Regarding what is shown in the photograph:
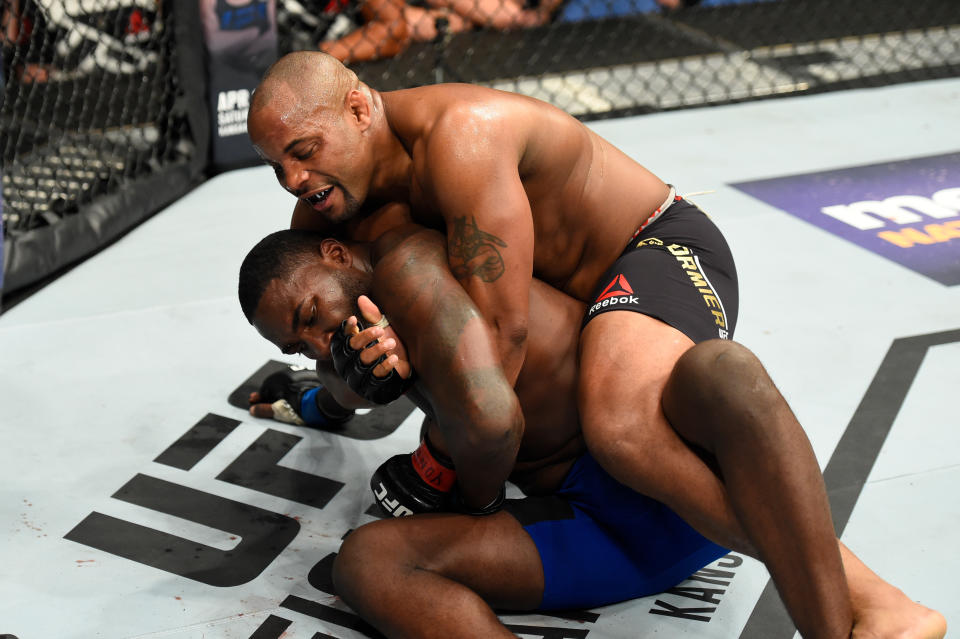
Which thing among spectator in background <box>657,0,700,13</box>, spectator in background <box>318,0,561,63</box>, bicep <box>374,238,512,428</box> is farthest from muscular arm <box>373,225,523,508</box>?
spectator in background <box>657,0,700,13</box>

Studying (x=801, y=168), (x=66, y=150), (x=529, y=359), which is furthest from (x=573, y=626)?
(x=66, y=150)

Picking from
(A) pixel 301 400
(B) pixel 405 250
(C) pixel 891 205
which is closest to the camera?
(B) pixel 405 250

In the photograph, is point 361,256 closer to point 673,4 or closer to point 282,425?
point 282,425

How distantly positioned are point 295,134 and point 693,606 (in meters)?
0.98

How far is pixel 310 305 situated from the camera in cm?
172

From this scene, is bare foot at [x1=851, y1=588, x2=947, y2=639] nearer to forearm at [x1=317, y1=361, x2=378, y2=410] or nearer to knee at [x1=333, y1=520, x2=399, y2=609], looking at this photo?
knee at [x1=333, y1=520, x2=399, y2=609]

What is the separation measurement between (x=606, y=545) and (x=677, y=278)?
459mm

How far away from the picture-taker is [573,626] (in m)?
1.72

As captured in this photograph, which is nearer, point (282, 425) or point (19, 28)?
point (282, 425)

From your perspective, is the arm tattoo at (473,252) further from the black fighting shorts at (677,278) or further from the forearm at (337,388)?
the forearm at (337,388)

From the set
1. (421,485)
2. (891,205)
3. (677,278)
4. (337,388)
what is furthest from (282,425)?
(891,205)

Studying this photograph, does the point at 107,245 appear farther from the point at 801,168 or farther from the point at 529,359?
the point at 801,168

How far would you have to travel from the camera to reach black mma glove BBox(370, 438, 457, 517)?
1831 mm

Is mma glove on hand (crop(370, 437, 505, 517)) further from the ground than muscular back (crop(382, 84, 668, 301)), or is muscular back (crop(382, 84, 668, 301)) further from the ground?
muscular back (crop(382, 84, 668, 301))
